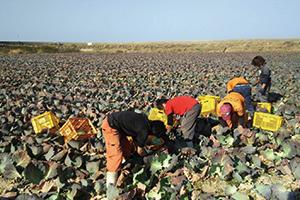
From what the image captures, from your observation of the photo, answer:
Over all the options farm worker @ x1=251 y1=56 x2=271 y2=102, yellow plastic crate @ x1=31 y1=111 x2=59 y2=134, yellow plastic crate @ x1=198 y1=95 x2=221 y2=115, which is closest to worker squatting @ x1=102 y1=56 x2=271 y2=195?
yellow plastic crate @ x1=198 y1=95 x2=221 y2=115

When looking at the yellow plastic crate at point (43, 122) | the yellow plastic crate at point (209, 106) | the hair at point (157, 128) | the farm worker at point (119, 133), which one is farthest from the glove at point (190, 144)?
the yellow plastic crate at point (43, 122)

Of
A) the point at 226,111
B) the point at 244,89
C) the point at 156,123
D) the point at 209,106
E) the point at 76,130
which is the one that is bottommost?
the point at 209,106

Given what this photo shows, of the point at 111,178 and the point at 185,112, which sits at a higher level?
the point at 185,112

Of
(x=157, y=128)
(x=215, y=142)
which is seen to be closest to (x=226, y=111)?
(x=215, y=142)

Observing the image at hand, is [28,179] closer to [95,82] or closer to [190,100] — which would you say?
[190,100]

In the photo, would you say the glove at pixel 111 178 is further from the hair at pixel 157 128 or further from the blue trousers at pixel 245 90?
the blue trousers at pixel 245 90

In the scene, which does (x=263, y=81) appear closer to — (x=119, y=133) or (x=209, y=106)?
(x=209, y=106)

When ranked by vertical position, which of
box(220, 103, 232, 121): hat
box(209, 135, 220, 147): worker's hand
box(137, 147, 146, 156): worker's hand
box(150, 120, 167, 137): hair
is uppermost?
box(150, 120, 167, 137): hair

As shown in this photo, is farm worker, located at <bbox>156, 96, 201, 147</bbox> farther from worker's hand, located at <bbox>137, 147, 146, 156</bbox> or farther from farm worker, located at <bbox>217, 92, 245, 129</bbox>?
worker's hand, located at <bbox>137, 147, 146, 156</bbox>

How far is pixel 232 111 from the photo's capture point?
Answer: 7.82m

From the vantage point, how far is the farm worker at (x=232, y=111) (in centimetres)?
761

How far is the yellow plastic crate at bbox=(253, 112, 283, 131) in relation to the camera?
317 inches

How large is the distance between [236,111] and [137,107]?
3.03m

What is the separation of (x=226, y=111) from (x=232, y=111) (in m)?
0.31
